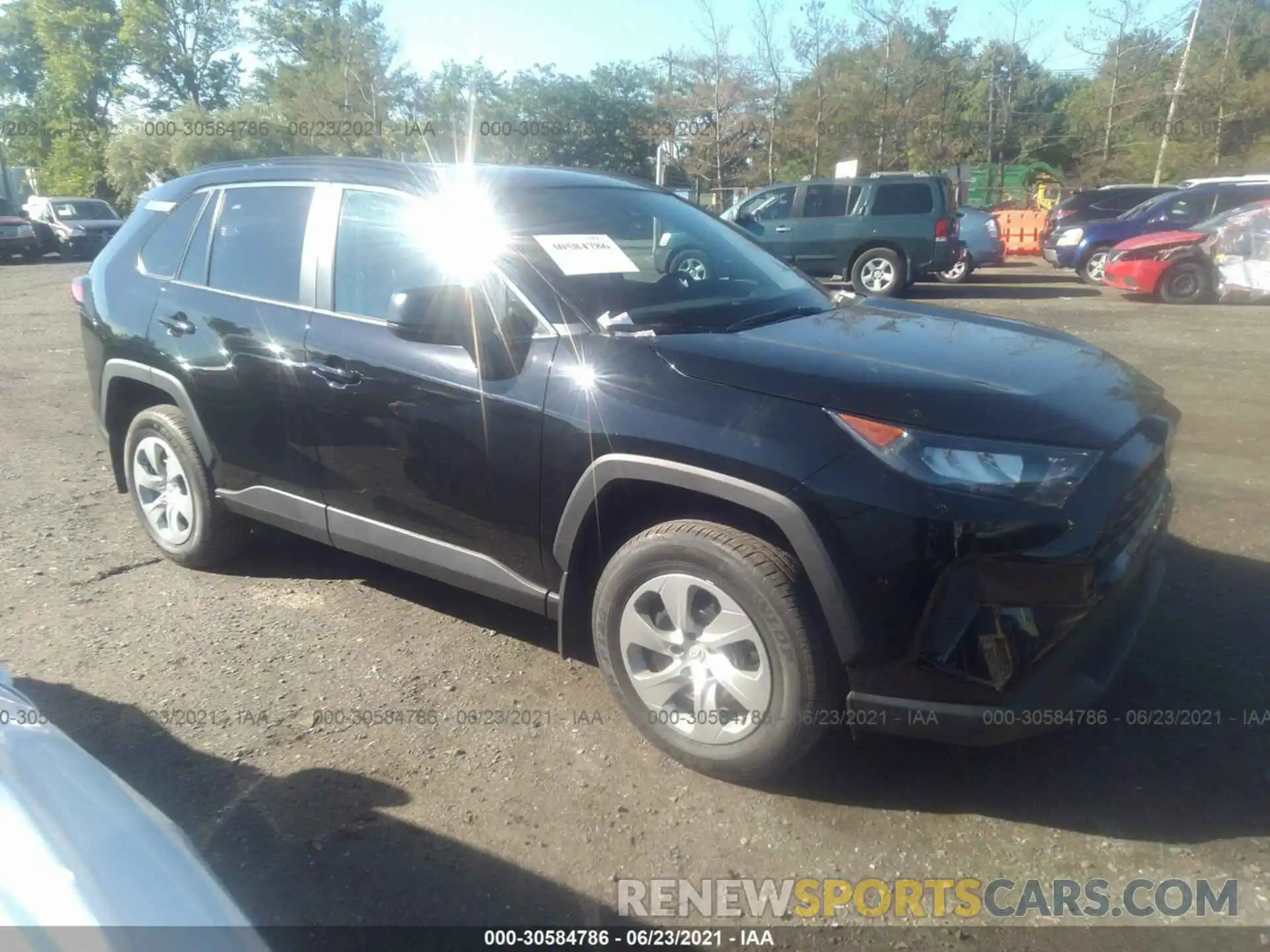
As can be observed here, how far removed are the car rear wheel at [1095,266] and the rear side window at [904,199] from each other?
3.37 m

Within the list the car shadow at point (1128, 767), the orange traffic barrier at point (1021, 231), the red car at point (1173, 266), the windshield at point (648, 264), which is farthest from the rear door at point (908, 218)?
the car shadow at point (1128, 767)

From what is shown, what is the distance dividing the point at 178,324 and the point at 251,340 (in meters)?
0.54

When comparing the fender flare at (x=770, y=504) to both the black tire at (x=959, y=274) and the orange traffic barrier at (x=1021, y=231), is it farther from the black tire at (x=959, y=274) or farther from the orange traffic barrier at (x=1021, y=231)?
the orange traffic barrier at (x=1021, y=231)

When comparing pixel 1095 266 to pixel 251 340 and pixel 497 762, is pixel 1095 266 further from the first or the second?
pixel 497 762

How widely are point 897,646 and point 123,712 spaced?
2599 millimetres

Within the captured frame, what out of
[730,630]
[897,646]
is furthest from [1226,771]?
[730,630]

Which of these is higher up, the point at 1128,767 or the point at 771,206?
the point at 771,206

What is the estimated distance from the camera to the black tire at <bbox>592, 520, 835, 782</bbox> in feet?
8.94

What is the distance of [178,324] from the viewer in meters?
4.25

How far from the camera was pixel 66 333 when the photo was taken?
1219cm

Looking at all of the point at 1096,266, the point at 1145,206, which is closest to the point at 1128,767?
the point at 1096,266

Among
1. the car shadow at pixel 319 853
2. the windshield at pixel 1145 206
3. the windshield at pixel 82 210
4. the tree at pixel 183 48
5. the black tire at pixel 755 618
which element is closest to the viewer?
the car shadow at pixel 319 853

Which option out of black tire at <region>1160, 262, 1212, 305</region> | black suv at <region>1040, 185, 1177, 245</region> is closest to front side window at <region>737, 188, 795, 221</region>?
black tire at <region>1160, 262, 1212, 305</region>

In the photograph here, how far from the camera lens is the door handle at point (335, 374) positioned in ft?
11.8
